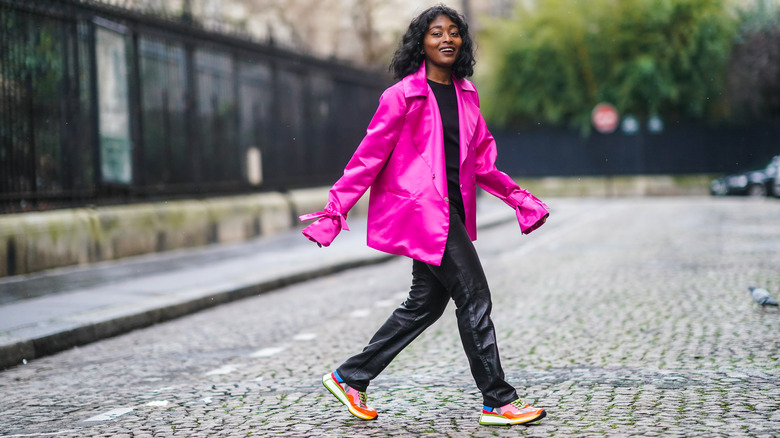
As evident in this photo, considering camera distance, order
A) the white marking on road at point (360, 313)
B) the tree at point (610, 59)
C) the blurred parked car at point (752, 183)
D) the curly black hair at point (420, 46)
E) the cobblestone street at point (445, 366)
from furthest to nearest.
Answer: the tree at point (610, 59), the blurred parked car at point (752, 183), the white marking on road at point (360, 313), the cobblestone street at point (445, 366), the curly black hair at point (420, 46)

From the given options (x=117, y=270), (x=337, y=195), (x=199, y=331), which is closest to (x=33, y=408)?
(x=337, y=195)

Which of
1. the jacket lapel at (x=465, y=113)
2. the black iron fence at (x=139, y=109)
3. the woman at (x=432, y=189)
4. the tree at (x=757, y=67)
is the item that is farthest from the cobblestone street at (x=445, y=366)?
the tree at (x=757, y=67)

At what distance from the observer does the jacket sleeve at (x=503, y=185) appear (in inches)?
183

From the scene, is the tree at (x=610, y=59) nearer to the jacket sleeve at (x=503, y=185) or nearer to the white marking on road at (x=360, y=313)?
the white marking on road at (x=360, y=313)

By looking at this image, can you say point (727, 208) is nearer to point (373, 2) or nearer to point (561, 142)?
point (561, 142)

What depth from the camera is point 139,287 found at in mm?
9992

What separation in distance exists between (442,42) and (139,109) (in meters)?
9.81

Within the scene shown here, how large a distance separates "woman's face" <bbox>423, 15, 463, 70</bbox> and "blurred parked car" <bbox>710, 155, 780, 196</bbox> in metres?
25.2

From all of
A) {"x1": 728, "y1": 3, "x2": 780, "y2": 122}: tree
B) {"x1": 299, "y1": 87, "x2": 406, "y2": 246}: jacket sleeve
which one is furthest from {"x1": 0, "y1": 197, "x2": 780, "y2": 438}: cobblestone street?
{"x1": 728, "y1": 3, "x2": 780, "y2": 122}: tree

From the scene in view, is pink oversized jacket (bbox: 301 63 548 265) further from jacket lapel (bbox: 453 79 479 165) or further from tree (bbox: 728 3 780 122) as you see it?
tree (bbox: 728 3 780 122)

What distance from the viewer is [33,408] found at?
5344mm

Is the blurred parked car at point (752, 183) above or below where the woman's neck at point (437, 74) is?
below

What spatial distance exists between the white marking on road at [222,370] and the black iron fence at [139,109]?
225 inches

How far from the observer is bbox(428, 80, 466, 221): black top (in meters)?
4.47
